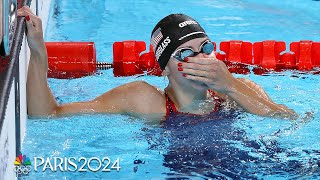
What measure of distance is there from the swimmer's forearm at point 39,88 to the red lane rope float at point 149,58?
1538mm

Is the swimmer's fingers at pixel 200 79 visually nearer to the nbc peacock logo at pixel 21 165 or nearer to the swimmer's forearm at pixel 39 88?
the swimmer's forearm at pixel 39 88

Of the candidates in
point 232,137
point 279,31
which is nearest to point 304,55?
point 279,31

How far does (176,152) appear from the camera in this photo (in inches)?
135

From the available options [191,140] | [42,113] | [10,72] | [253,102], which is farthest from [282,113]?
[10,72]

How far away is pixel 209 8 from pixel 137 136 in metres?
3.75

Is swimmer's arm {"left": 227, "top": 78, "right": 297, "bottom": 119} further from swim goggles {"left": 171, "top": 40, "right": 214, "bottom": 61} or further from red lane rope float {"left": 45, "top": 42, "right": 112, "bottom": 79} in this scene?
red lane rope float {"left": 45, "top": 42, "right": 112, "bottom": 79}

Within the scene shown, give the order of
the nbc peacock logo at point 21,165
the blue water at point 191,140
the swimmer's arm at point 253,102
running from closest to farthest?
the nbc peacock logo at point 21,165 → the blue water at point 191,140 → the swimmer's arm at point 253,102

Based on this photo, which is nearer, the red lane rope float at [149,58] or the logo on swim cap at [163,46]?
the logo on swim cap at [163,46]

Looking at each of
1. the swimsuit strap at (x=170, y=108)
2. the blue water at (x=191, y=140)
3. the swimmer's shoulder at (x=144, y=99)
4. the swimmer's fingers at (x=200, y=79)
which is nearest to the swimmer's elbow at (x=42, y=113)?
the blue water at (x=191, y=140)

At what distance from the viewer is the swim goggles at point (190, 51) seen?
132 inches

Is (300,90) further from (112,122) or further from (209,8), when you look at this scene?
(209,8)

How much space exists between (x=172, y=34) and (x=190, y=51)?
0.17 metres

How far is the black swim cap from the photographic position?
352 cm

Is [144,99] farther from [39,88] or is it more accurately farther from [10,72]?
[10,72]
